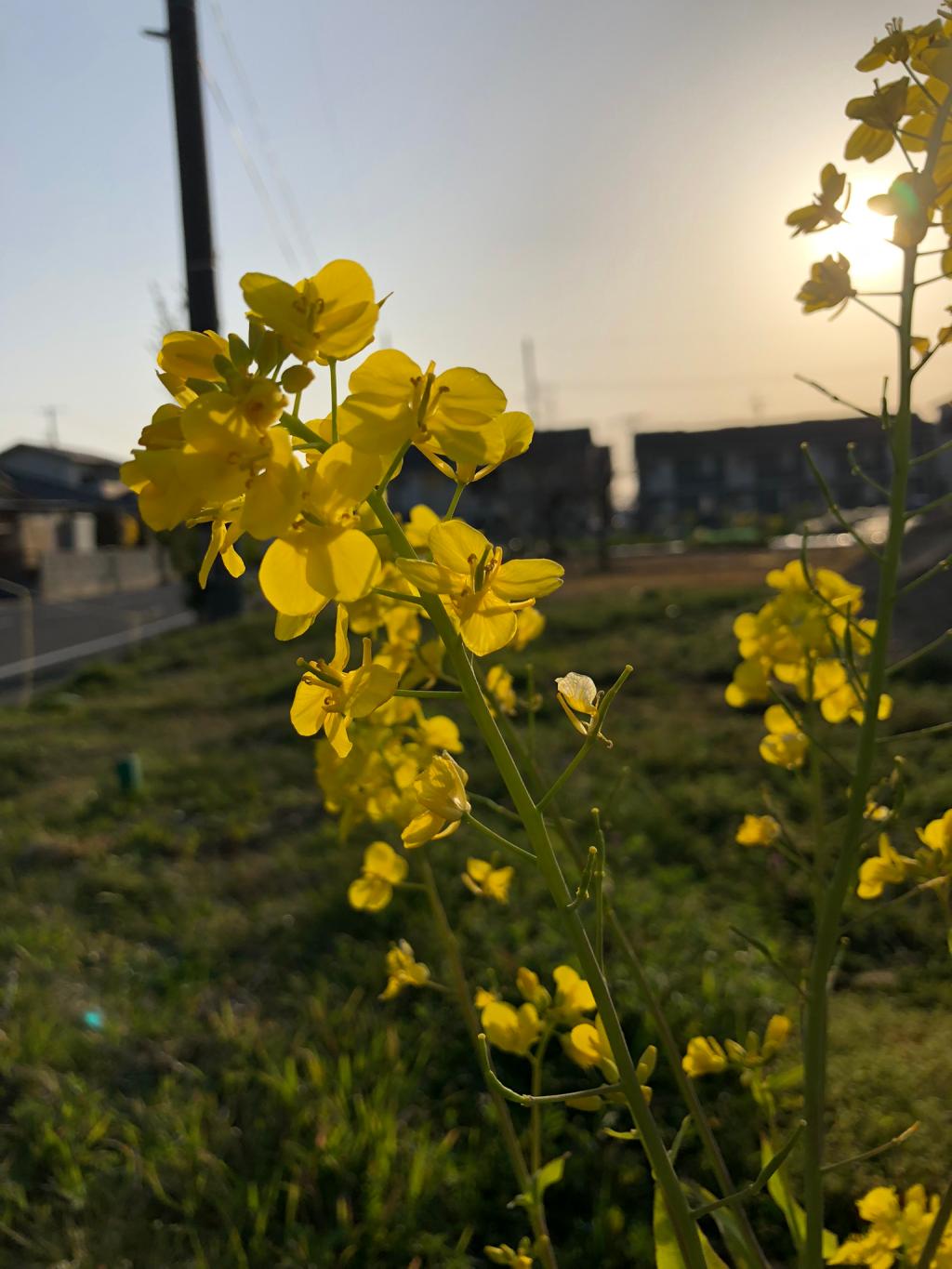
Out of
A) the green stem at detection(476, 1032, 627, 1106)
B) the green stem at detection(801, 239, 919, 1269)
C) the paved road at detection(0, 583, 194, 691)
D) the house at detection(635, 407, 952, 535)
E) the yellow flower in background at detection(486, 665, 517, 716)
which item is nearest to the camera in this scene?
the green stem at detection(476, 1032, 627, 1106)

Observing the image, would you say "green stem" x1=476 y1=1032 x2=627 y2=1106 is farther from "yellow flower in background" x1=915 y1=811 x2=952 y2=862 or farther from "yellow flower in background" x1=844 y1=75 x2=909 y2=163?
"yellow flower in background" x1=844 y1=75 x2=909 y2=163

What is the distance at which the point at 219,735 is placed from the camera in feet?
18.4

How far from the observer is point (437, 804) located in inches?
27.4

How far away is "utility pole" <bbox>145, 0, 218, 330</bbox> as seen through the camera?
28.3 ft

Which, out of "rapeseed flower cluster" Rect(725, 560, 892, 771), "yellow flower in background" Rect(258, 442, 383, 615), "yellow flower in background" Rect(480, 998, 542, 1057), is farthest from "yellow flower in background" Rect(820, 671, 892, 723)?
"yellow flower in background" Rect(258, 442, 383, 615)

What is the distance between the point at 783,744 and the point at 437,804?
79 centimetres

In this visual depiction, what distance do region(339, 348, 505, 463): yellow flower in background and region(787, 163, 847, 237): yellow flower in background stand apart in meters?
0.60

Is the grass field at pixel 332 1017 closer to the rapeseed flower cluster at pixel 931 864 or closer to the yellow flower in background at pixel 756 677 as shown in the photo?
the yellow flower in background at pixel 756 677

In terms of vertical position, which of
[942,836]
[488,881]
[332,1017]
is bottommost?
[332,1017]

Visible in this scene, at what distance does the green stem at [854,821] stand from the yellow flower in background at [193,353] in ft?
2.15

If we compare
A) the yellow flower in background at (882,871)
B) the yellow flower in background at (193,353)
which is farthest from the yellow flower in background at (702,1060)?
the yellow flower in background at (193,353)

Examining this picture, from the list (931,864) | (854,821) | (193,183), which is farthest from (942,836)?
(193,183)

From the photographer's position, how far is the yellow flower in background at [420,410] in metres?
0.62

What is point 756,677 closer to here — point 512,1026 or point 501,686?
point 501,686
